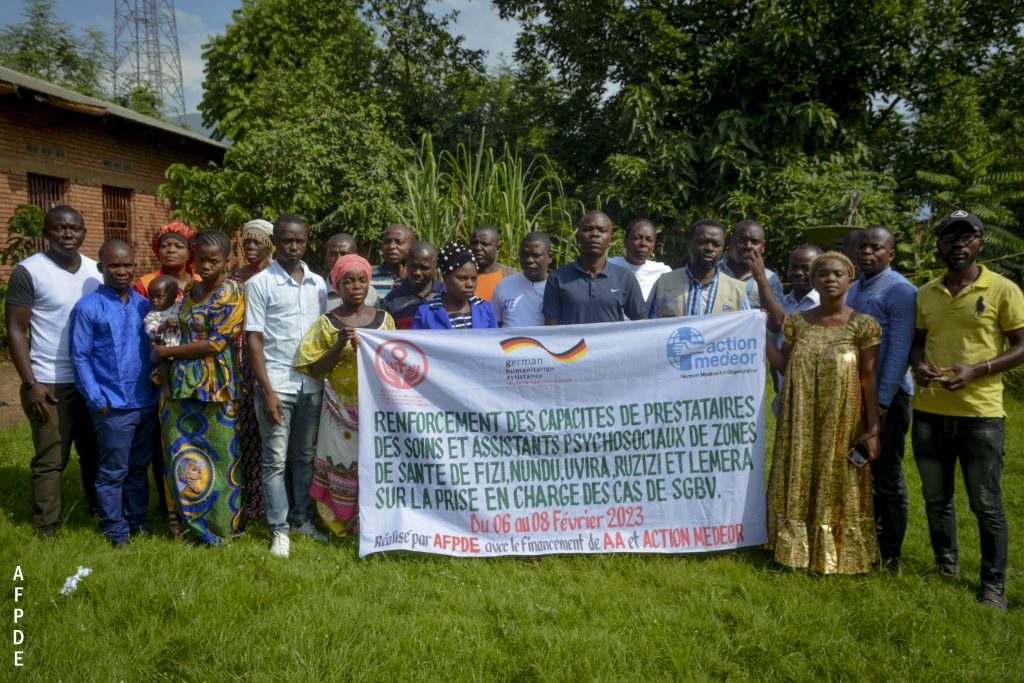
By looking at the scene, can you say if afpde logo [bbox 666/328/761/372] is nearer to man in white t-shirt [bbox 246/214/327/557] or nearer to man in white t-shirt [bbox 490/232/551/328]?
man in white t-shirt [bbox 490/232/551/328]

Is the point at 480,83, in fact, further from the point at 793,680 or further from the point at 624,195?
the point at 793,680

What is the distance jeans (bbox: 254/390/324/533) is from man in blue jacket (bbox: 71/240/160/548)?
2.44 ft

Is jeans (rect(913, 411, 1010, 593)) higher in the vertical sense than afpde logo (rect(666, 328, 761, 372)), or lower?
lower

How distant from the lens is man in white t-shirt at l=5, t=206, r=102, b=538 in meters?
4.45

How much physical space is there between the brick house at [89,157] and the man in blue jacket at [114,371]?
368 inches

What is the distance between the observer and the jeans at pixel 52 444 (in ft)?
15.0

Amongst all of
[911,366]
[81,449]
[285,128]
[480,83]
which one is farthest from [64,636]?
[480,83]

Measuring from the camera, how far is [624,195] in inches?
461

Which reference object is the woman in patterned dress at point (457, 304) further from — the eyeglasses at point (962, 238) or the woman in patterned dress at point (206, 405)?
the eyeglasses at point (962, 238)

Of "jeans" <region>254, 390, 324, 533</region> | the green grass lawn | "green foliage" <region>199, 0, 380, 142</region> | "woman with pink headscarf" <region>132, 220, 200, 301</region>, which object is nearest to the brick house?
"green foliage" <region>199, 0, 380, 142</region>

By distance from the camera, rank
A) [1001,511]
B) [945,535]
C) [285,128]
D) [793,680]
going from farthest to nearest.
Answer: [285,128]
[945,535]
[1001,511]
[793,680]

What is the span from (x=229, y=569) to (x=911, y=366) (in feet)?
13.3

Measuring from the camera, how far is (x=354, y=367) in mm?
4645

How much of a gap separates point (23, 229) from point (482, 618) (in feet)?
38.7
